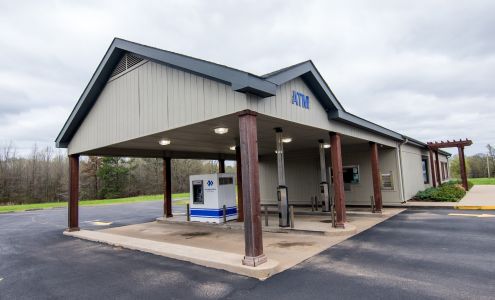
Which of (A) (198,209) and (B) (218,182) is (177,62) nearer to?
(B) (218,182)

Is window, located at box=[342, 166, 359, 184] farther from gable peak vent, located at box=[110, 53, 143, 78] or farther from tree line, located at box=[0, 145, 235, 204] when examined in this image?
tree line, located at box=[0, 145, 235, 204]

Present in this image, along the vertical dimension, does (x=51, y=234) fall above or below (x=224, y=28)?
below

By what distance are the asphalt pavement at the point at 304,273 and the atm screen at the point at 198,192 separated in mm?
5083

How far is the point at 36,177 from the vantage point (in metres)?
42.4

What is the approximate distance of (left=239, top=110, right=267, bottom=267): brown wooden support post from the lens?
228 inches

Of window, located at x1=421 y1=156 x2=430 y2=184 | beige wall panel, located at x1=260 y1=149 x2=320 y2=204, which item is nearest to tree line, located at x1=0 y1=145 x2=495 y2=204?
beige wall panel, located at x1=260 y1=149 x2=320 y2=204

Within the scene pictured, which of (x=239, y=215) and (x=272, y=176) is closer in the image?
(x=239, y=215)

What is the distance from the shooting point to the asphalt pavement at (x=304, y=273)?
186 inches

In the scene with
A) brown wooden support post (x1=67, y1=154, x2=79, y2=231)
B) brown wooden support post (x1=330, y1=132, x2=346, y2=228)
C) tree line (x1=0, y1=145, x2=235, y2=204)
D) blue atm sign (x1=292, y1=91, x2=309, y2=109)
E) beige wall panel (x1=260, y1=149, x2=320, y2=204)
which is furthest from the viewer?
tree line (x1=0, y1=145, x2=235, y2=204)

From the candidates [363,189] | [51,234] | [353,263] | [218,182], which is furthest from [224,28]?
[353,263]

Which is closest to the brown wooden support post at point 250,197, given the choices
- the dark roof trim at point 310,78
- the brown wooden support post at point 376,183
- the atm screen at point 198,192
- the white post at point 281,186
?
the dark roof trim at point 310,78

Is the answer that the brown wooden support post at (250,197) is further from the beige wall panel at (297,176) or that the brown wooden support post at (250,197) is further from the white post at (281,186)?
the beige wall panel at (297,176)

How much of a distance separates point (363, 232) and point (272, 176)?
10.3 meters

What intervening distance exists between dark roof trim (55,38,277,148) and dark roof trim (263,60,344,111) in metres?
0.55
